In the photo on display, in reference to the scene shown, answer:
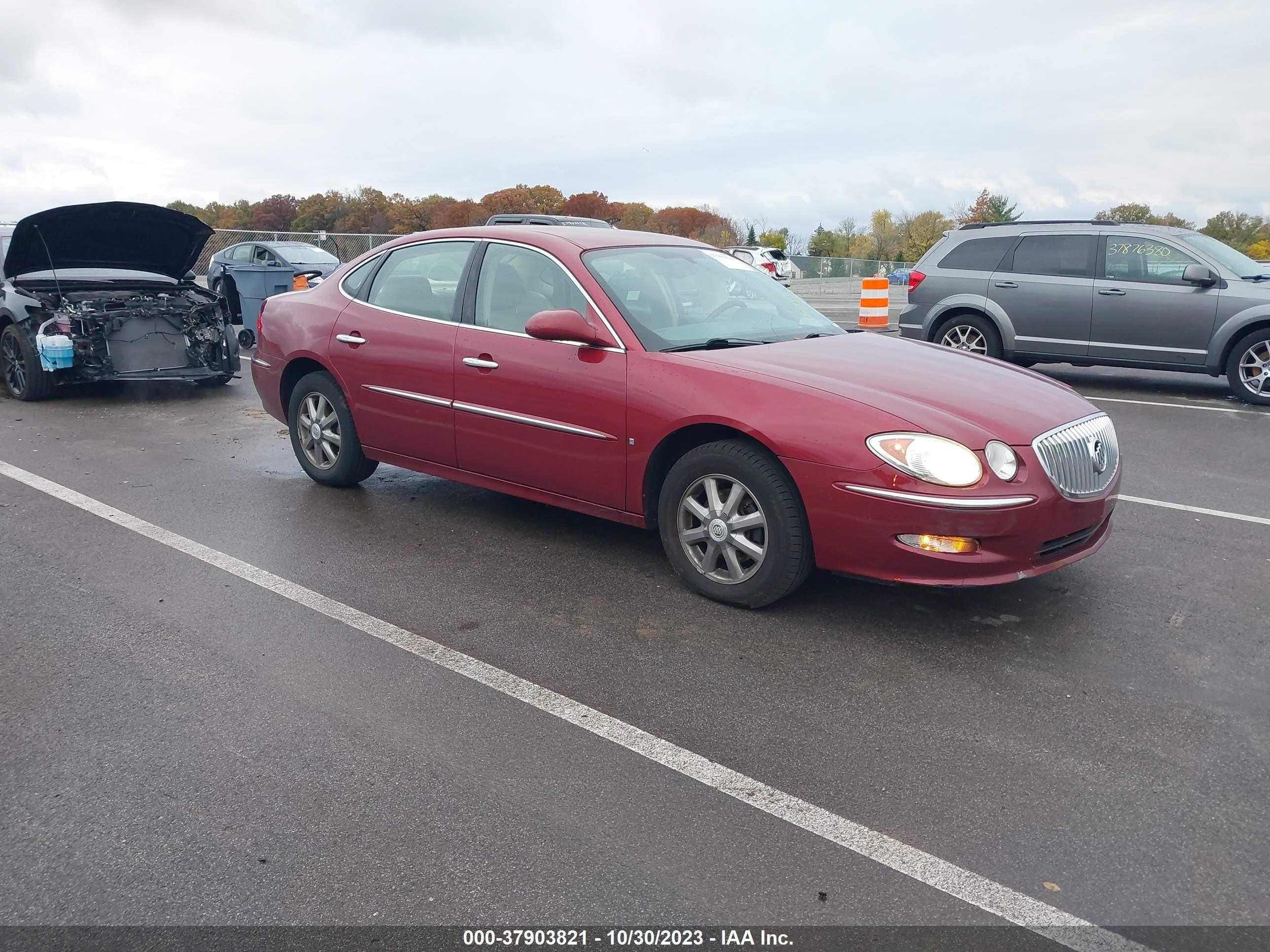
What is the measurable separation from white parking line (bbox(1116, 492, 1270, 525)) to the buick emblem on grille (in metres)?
1.34

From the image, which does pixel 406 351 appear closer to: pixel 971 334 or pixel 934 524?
pixel 934 524

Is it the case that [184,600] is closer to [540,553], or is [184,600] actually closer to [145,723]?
[145,723]

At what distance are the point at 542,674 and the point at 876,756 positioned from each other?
4.09 feet

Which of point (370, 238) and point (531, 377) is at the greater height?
point (370, 238)

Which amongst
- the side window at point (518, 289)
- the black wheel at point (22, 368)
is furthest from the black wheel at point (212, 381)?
the side window at point (518, 289)

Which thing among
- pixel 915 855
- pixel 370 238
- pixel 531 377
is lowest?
pixel 915 855

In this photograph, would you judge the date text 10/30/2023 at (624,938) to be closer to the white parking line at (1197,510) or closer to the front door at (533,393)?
the front door at (533,393)

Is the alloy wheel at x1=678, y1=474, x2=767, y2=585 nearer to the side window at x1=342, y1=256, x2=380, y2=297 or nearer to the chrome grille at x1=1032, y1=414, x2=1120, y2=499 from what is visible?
the chrome grille at x1=1032, y1=414, x2=1120, y2=499

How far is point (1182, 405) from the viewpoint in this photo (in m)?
9.86

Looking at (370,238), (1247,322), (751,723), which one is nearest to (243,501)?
(751,723)

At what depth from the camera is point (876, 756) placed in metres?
3.23

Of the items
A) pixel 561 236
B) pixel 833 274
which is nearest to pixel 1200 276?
pixel 561 236

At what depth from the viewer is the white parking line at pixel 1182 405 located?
31.0 feet

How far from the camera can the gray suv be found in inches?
388
